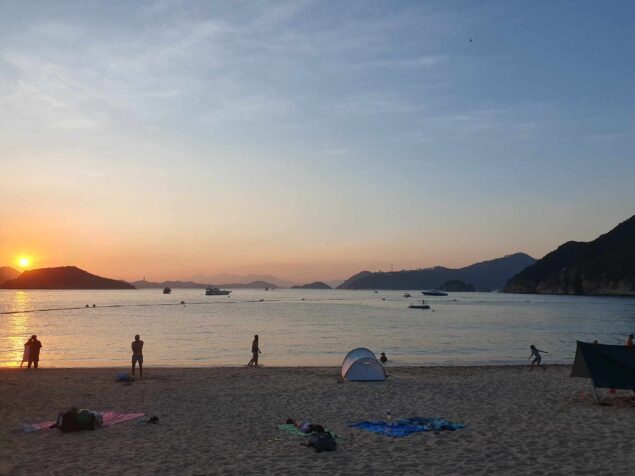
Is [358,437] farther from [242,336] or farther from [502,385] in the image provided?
[242,336]

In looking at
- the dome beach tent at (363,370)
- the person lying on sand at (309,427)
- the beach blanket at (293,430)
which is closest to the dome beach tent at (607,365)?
the dome beach tent at (363,370)

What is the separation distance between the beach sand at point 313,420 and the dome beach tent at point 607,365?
2.69 feet

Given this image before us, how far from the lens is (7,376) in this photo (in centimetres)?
2514

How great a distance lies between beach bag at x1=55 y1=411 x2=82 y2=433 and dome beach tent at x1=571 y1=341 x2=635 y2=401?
1497 centimetres

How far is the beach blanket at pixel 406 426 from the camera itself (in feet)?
47.1

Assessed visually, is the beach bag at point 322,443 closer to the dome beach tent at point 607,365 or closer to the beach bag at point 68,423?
the beach bag at point 68,423

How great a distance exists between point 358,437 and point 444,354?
29229 mm

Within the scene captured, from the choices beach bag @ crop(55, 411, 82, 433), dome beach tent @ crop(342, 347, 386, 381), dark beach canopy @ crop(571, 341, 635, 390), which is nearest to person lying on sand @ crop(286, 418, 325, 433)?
beach bag @ crop(55, 411, 82, 433)

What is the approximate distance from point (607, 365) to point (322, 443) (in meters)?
10.5

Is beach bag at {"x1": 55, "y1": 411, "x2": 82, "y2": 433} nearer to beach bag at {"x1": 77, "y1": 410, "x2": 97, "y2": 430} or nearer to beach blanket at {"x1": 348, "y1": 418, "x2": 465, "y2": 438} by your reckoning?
beach bag at {"x1": 77, "y1": 410, "x2": 97, "y2": 430}

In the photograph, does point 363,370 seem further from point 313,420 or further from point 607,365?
point 607,365

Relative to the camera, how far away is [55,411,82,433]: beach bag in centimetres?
1426

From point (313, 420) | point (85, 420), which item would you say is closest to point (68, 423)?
point (85, 420)

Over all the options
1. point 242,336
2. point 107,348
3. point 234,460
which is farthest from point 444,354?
point 234,460
